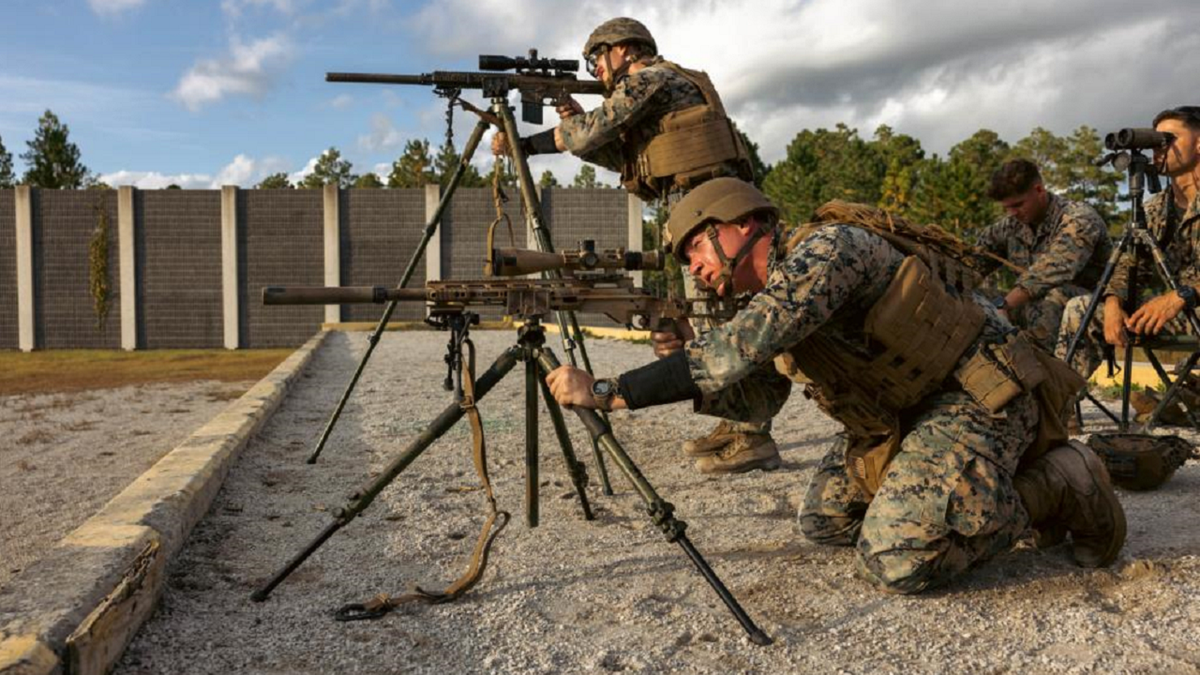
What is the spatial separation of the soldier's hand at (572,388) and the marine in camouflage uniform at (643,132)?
1637mm

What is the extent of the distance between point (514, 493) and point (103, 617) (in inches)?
82.2

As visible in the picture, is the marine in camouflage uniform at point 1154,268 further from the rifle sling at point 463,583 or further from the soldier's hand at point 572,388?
the rifle sling at point 463,583

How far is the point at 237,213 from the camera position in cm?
2770

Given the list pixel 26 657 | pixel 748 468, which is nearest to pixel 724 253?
pixel 748 468

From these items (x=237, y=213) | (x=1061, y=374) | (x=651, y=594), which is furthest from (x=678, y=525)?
(x=237, y=213)

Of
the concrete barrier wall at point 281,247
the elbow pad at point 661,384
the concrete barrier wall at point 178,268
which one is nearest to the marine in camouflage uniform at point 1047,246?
the elbow pad at point 661,384

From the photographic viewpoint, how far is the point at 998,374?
8.88 feet

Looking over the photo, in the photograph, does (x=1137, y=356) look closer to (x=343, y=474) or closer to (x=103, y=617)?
(x=343, y=474)

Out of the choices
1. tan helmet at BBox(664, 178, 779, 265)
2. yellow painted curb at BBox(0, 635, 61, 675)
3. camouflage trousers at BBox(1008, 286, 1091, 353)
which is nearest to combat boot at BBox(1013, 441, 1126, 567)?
tan helmet at BBox(664, 178, 779, 265)

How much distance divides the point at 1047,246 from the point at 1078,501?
10.0 ft

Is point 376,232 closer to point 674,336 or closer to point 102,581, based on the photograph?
point 674,336

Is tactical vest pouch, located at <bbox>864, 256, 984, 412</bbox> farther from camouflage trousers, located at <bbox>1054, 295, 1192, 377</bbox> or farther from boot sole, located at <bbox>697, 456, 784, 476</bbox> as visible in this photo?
camouflage trousers, located at <bbox>1054, 295, 1192, 377</bbox>

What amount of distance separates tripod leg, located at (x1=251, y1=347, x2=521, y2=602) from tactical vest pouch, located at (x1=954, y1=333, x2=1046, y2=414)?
1.37 meters

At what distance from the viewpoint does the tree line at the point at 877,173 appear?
28.3 meters
